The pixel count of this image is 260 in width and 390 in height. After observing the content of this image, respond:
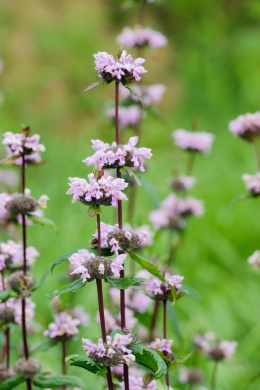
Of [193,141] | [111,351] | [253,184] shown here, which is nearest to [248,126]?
[253,184]

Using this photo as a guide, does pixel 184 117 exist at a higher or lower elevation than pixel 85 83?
lower

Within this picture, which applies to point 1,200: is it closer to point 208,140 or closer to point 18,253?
point 18,253

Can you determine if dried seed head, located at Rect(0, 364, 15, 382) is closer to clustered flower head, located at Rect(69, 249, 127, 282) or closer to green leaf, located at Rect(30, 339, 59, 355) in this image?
green leaf, located at Rect(30, 339, 59, 355)

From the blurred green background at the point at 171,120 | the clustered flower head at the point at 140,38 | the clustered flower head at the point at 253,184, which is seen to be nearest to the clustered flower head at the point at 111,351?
the clustered flower head at the point at 253,184

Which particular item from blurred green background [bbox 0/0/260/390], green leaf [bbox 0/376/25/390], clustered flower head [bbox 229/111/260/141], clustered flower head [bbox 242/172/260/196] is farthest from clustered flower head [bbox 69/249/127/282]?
blurred green background [bbox 0/0/260/390]

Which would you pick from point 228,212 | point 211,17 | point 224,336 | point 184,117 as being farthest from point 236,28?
point 224,336

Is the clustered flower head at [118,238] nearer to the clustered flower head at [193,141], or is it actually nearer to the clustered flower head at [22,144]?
the clustered flower head at [22,144]
